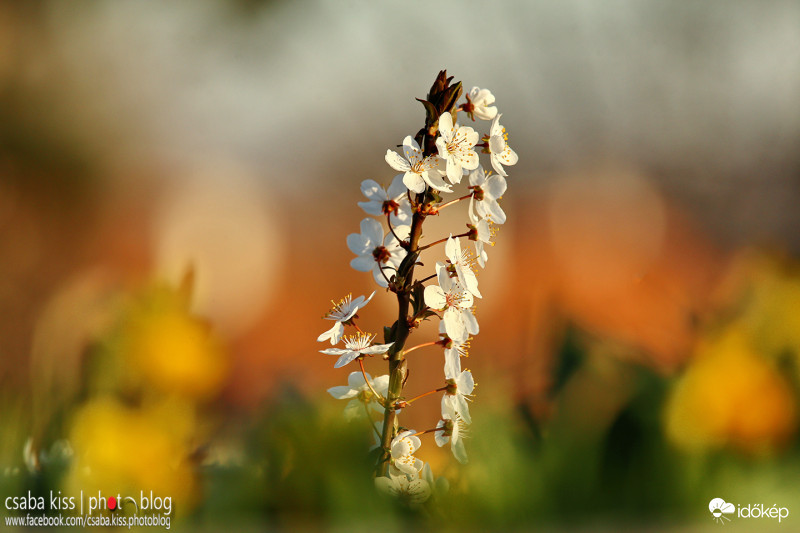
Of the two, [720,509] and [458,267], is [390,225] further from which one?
[720,509]

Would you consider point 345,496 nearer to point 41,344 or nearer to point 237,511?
point 237,511

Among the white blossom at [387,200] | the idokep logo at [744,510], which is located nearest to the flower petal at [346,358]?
the white blossom at [387,200]

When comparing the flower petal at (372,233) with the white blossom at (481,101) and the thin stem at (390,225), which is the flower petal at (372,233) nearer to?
the thin stem at (390,225)

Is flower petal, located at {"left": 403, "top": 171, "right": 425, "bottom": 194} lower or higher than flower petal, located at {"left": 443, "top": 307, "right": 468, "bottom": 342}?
higher

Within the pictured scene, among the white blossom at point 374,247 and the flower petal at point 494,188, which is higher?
the flower petal at point 494,188

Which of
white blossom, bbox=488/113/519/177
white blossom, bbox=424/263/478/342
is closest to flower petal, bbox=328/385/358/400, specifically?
white blossom, bbox=424/263/478/342

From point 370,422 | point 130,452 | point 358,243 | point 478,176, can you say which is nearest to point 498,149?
point 478,176

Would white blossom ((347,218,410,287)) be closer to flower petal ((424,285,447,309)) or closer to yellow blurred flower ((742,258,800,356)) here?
flower petal ((424,285,447,309))
